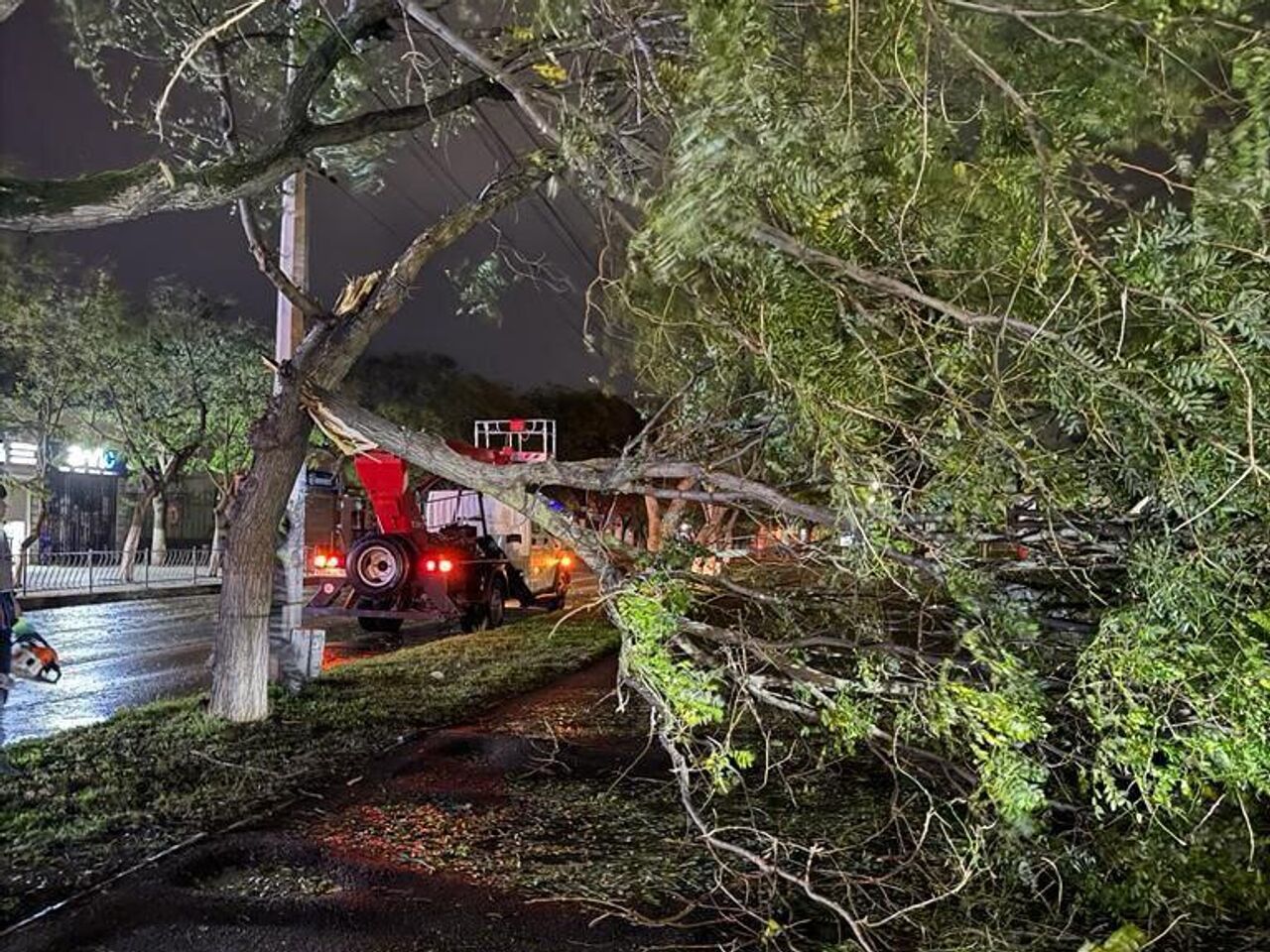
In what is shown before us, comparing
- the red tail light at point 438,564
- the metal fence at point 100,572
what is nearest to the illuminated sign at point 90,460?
the metal fence at point 100,572

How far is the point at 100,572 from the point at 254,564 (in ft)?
71.1

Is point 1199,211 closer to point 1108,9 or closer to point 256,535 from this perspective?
point 1108,9

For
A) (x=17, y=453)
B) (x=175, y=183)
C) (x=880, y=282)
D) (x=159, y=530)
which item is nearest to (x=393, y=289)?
(x=175, y=183)

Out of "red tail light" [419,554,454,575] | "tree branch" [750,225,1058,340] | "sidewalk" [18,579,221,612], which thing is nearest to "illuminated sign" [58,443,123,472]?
"sidewalk" [18,579,221,612]

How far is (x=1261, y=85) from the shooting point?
3.50m

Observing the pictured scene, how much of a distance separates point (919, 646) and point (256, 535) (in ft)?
18.2

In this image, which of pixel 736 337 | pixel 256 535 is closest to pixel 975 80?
pixel 736 337

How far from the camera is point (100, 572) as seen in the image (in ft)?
88.0

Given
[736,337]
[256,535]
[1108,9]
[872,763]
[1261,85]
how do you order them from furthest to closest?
[256,535] < [872,763] < [736,337] < [1108,9] < [1261,85]

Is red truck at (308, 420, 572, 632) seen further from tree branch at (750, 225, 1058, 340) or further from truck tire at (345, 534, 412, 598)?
tree branch at (750, 225, 1058, 340)

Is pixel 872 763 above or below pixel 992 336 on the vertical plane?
below

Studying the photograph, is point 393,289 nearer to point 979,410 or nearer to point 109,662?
point 979,410

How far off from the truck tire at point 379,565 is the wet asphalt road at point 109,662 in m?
2.30

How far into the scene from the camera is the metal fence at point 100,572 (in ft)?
72.6
